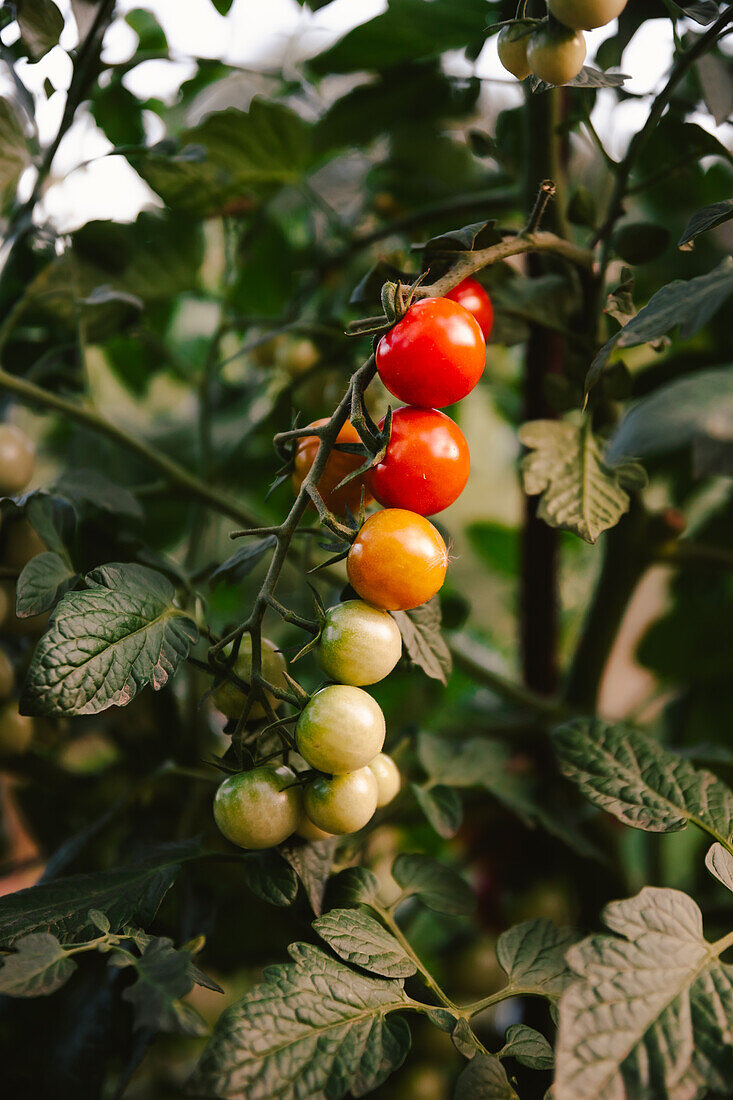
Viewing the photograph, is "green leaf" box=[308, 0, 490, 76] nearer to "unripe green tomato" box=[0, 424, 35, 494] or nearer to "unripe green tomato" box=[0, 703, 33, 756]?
"unripe green tomato" box=[0, 424, 35, 494]

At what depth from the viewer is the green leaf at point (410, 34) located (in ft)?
1.74

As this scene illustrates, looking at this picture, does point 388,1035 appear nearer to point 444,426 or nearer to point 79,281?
point 444,426

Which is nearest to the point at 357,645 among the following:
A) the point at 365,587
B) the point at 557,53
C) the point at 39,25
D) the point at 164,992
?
the point at 365,587

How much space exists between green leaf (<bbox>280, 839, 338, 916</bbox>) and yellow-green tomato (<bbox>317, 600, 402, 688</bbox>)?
0.09 meters

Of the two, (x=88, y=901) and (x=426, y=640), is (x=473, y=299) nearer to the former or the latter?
(x=426, y=640)

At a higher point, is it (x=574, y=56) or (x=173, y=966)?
(x=574, y=56)

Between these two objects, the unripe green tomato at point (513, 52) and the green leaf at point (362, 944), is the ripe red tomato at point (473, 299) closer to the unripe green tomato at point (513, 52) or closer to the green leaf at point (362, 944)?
the unripe green tomato at point (513, 52)

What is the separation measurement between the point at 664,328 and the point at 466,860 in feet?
1.95

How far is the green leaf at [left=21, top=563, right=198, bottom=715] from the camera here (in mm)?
281

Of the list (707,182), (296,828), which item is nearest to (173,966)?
(296,828)

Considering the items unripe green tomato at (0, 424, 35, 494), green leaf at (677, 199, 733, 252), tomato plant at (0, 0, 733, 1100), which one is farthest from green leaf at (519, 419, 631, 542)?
unripe green tomato at (0, 424, 35, 494)

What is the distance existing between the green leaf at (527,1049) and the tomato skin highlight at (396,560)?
0.57ft

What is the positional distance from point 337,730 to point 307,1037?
0.11 metres

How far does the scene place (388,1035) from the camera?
11.2 inches
